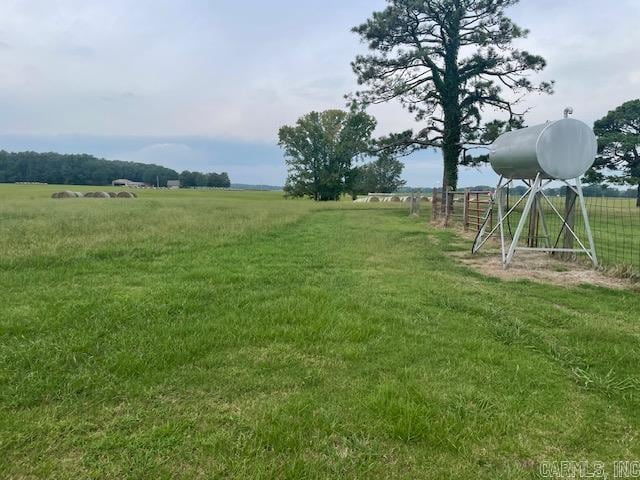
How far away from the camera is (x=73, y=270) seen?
21.6 ft

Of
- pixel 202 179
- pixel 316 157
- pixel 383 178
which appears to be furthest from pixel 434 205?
pixel 202 179

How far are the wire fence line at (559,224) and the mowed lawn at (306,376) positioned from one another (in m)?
2.73

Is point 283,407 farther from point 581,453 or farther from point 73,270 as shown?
point 73,270

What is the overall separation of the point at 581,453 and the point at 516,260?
693 centimetres

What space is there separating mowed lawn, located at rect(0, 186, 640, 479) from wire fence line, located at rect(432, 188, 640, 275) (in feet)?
8.96

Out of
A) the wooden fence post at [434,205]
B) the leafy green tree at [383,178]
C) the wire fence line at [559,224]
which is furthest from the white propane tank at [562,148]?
the leafy green tree at [383,178]

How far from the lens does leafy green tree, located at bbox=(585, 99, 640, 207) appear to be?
1085 inches

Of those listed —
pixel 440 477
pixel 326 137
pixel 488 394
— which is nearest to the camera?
pixel 440 477

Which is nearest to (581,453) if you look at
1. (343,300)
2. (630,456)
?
(630,456)

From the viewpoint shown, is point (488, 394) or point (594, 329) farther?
point (594, 329)

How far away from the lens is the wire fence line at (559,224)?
868cm

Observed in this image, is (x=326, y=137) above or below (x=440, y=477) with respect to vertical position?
above

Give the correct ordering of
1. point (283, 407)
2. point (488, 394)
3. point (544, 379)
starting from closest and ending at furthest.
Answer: point (283, 407)
point (488, 394)
point (544, 379)

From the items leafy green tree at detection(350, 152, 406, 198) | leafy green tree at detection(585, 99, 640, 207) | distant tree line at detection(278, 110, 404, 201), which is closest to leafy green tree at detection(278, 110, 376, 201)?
distant tree line at detection(278, 110, 404, 201)
